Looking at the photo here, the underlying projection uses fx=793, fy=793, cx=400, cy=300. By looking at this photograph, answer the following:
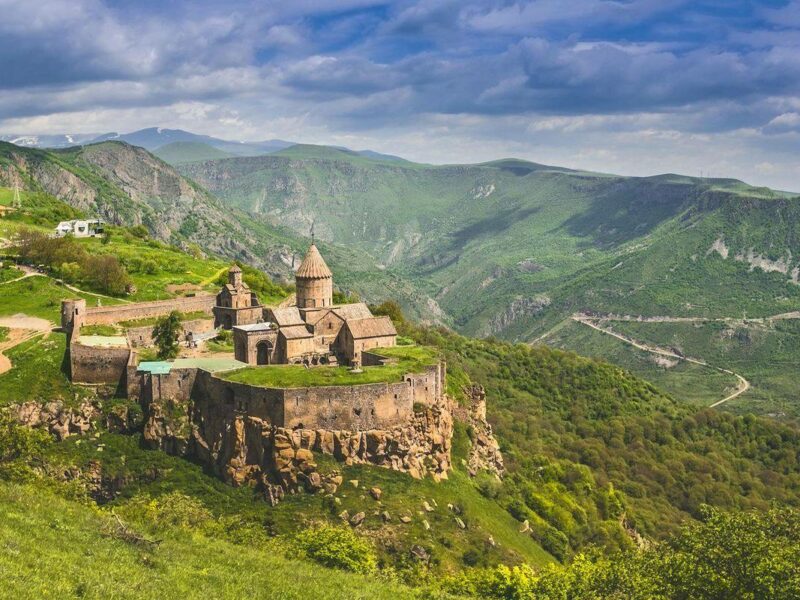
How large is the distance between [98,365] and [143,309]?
17.9 meters

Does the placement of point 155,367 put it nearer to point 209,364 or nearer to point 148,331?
point 209,364

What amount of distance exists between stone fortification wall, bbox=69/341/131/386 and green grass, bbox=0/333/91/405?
1043mm

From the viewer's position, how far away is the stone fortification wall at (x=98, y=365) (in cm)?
6147

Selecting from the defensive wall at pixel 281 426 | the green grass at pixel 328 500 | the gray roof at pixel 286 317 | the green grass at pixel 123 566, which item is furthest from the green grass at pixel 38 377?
the green grass at pixel 123 566

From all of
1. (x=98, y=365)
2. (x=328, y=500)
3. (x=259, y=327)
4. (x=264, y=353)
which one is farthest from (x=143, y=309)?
(x=328, y=500)

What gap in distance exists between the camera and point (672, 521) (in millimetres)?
92812

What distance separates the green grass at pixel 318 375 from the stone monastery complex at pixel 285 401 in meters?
0.25

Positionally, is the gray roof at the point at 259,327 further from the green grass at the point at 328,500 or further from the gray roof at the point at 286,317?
the green grass at the point at 328,500

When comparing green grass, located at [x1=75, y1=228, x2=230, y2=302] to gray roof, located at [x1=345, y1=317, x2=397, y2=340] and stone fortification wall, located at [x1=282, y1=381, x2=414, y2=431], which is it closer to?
gray roof, located at [x1=345, y1=317, x2=397, y2=340]

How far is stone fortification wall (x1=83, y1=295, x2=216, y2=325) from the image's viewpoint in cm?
7431

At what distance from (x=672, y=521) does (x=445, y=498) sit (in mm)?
44949

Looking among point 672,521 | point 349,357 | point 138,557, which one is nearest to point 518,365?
point 672,521

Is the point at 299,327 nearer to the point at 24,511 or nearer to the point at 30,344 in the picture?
the point at 30,344

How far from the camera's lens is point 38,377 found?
2397 inches
